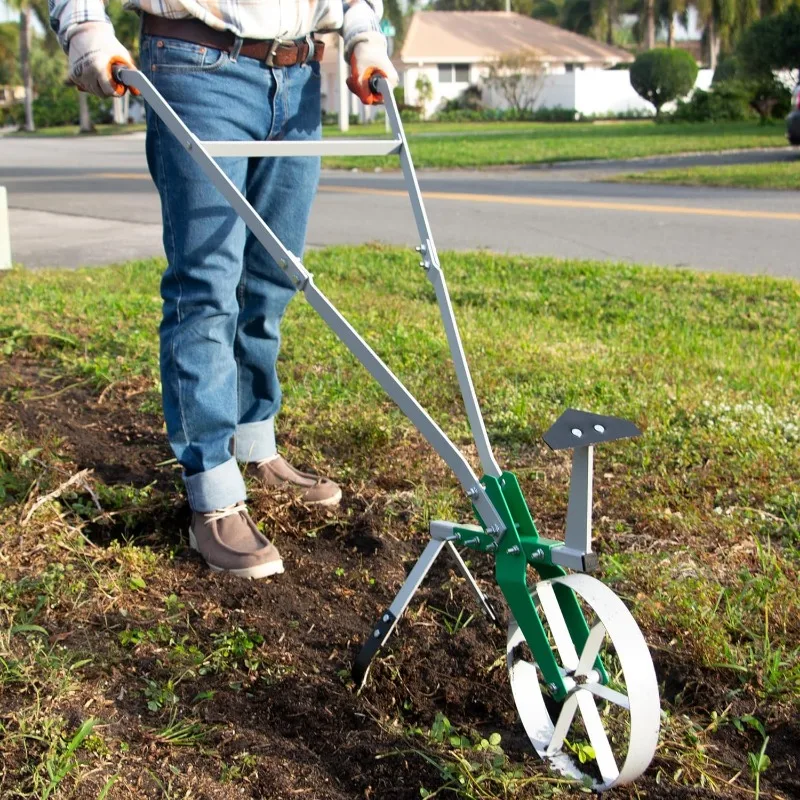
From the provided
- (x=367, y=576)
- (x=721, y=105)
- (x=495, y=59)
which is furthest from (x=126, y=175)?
(x=495, y=59)

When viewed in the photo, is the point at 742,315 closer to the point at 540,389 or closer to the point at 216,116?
the point at 540,389

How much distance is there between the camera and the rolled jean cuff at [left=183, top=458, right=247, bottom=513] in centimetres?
298

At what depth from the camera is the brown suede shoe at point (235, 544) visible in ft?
9.59

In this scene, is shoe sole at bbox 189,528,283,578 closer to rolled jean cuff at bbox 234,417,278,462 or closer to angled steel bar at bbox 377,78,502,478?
rolled jean cuff at bbox 234,417,278,462

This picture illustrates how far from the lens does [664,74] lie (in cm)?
3847

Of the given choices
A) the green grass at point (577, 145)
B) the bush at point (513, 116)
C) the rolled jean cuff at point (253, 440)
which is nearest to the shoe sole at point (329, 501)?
the rolled jean cuff at point (253, 440)

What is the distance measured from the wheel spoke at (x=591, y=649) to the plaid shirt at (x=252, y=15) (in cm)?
172

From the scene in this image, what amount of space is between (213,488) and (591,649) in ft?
4.07

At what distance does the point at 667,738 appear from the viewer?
7.34 feet

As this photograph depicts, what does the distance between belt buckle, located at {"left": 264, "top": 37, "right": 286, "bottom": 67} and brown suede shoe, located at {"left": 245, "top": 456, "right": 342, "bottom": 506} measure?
3.82ft

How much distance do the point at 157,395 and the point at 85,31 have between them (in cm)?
186

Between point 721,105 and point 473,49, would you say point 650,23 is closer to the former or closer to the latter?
point 473,49

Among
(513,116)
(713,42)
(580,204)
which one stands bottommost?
(580,204)

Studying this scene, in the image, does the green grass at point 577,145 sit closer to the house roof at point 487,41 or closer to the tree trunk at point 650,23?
the house roof at point 487,41
